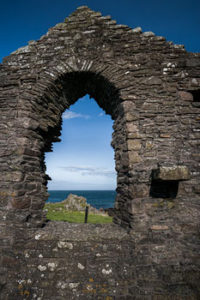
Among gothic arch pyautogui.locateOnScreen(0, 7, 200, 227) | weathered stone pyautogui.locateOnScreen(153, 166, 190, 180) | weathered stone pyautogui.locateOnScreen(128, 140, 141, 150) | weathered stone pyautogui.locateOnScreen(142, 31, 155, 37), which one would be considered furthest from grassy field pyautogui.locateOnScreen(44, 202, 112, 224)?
weathered stone pyautogui.locateOnScreen(142, 31, 155, 37)

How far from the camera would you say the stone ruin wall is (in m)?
2.91

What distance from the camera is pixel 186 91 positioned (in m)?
3.69

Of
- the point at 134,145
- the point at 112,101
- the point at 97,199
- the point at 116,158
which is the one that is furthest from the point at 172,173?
the point at 97,199

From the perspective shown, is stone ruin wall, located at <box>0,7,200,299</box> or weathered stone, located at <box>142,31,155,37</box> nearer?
stone ruin wall, located at <box>0,7,200,299</box>

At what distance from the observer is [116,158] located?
3988 mm

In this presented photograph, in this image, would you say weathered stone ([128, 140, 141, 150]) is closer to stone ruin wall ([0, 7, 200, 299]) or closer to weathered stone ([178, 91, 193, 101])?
stone ruin wall ([0, 7, 200, 299])

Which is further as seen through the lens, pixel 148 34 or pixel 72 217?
pixel 72 217

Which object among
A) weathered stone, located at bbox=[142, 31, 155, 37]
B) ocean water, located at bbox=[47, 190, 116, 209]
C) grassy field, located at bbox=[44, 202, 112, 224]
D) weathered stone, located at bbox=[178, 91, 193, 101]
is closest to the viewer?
weathered stone, located at bbox=[178, 91, 193, 101]

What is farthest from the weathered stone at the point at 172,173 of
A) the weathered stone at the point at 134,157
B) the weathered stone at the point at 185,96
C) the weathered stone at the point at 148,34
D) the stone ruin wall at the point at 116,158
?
the weathered stone at the point at 148,34

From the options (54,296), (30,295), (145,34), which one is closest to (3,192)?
(30,295)

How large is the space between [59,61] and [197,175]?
438cm

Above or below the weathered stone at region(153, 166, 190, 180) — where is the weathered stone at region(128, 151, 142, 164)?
above

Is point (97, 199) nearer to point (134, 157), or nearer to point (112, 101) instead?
point (112, 101)

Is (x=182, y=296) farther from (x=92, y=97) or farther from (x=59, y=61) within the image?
(x=59, y=61)
